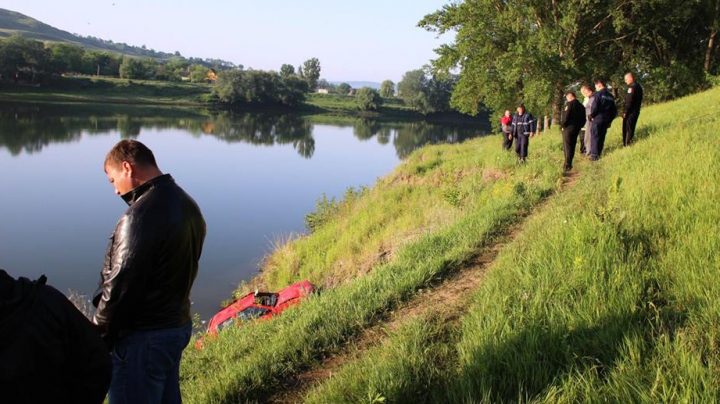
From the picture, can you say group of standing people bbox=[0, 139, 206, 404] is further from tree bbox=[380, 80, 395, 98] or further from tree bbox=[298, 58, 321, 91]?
tree bbox=[298, 58, 321, 91]

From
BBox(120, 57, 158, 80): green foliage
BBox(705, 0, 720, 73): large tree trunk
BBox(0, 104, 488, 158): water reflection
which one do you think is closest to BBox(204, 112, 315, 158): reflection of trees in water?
BBox(0, 104, 488, 158): water reflection

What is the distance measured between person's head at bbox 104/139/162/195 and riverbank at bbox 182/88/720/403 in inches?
67.7

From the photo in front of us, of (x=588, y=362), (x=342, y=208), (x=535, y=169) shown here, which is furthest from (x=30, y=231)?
(x=588, y=362)

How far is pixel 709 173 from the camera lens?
486cm

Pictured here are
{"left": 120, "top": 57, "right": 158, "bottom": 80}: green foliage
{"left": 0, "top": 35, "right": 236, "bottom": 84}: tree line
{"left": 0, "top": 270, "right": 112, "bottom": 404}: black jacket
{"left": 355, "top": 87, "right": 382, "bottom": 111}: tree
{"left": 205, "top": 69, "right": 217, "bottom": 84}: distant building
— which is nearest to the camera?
{"left": 0, "top": 270, "right": 112, "bottom": 404}: black jacket

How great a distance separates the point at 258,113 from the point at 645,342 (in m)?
82.5

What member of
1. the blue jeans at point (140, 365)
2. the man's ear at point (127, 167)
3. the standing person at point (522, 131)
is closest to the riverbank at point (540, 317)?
the blue jeans at point (140, 365)

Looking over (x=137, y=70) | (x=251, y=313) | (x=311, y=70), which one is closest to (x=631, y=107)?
(x=251, y=313)

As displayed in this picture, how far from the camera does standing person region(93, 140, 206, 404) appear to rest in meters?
2.50

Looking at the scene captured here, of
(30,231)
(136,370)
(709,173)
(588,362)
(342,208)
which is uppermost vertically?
(709,173)

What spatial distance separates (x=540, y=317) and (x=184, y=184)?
22.9m

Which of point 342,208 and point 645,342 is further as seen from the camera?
point 342,208

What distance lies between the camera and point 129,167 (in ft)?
8.87

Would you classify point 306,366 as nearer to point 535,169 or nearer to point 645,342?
point 645,342
